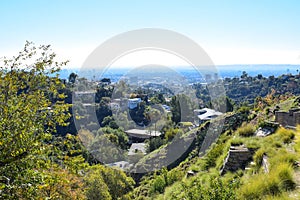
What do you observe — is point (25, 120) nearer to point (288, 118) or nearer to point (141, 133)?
point (288, 118)

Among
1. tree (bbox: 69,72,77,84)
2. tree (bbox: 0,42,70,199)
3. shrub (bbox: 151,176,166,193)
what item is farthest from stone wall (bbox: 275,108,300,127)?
tree (bbox: 69,72,77,84)

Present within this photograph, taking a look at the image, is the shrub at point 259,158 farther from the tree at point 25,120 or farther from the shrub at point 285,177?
the tree at point 25,120

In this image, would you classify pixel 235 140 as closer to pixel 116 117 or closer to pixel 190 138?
pixel 190 138

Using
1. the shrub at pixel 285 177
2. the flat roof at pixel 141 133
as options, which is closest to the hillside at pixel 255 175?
the shrub at pixel 285 177

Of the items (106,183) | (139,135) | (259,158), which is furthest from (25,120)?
(139,135)

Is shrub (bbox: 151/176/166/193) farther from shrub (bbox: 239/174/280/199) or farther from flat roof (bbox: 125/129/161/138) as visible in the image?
flat roof (bbox: 125/129/161/138)

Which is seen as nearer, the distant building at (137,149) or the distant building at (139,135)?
the distant building at (137,149)

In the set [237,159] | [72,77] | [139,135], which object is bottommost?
[139,135]
